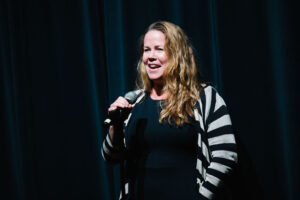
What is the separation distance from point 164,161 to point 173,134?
108 millimetres

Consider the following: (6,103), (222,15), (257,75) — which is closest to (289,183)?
(257,75)

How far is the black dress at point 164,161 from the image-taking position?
3.78 ft

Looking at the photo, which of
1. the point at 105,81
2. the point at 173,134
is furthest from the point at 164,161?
the point at 105,81

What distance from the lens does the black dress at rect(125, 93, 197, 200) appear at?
1151 millimetres

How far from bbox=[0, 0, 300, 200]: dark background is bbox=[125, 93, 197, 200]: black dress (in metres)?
0.43

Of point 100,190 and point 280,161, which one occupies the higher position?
point 280,161

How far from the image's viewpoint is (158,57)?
1.26 m

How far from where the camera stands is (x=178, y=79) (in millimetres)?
1282

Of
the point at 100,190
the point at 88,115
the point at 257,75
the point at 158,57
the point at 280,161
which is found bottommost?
the point at 100,190

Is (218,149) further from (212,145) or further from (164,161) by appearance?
(164,161)

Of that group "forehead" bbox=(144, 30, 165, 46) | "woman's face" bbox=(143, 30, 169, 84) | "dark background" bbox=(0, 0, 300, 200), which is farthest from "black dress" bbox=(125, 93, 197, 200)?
"dark background" bbox=(0, 0, 300, 200)

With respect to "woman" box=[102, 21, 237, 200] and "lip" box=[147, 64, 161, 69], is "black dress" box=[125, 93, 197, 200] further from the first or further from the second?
"lip" box=[147, 64, 161, 69]

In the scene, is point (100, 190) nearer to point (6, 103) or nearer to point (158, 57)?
point (6, 103)

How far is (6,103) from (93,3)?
846mm
